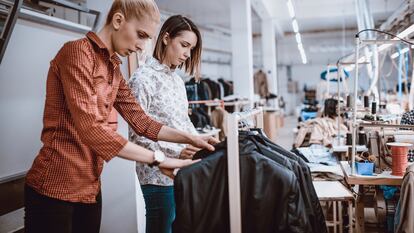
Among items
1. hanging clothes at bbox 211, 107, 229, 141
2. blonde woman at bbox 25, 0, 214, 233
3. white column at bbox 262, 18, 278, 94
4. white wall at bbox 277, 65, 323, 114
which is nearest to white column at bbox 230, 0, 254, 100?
hanging clothes at bbox 211, 107, 229, 141

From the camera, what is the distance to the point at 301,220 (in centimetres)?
142

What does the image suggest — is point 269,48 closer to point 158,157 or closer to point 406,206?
point 406,206

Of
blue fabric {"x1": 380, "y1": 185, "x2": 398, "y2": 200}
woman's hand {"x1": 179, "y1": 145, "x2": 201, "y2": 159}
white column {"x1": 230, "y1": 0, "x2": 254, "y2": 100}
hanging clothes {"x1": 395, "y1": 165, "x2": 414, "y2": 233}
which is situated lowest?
blue fabric {"x1": 380, "y1": 185, "x2": 398, "y2": 200}

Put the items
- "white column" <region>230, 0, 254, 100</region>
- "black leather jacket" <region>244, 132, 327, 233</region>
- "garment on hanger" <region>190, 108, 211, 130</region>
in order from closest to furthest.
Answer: "black leather jacket" <region>244, 132, 327, 233</region> < "garment on hanger" <region>190, 108, 211, 130</region> < "white column" <region>230, 0, 254, 100</region>

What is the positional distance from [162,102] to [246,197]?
24.3 inches

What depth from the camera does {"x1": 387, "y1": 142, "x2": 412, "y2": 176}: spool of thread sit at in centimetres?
232

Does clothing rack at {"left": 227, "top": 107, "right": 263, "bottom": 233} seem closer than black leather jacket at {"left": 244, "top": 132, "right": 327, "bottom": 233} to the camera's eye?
Yes

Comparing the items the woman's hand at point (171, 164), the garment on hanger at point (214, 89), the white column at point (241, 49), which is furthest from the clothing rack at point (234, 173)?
the garment on hanger at point (214, 89)

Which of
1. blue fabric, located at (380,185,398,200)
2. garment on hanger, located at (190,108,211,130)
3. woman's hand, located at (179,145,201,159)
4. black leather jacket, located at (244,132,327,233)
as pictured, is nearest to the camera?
black leather jacket, located at (244,132,327,233)

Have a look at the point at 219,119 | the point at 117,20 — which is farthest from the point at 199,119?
the point at 117,20

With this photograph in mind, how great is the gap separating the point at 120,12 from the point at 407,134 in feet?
7.25

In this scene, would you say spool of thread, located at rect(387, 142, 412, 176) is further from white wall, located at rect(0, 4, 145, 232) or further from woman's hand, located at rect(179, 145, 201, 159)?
white wall, located at rect(0, 4, 145, 232)

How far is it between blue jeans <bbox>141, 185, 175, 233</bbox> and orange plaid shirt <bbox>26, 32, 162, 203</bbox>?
16.3 inches

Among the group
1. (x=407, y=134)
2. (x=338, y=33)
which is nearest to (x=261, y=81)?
(x=338, y=33)
